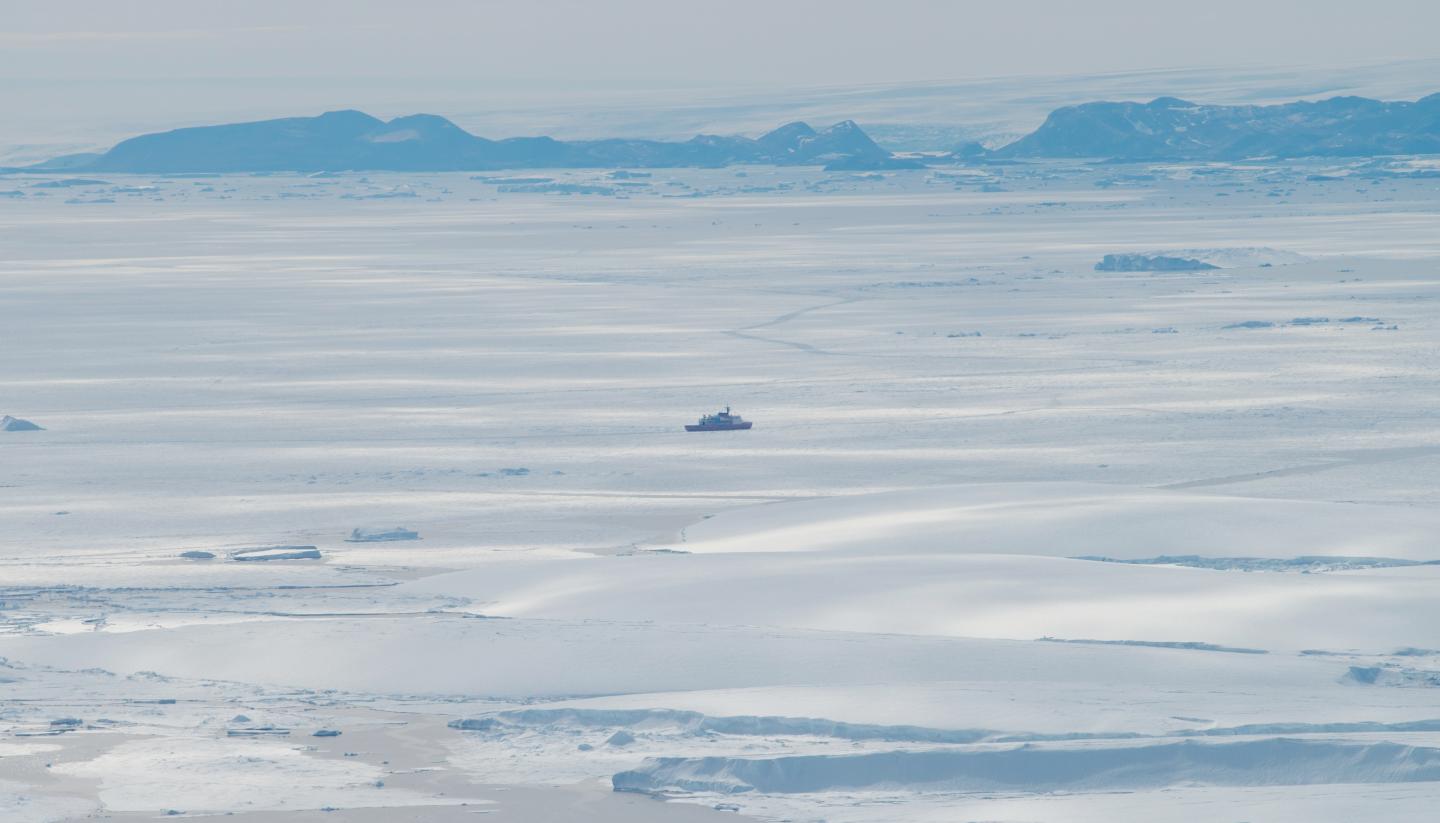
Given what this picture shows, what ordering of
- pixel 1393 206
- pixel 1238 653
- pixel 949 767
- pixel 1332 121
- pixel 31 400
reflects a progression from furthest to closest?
pixel 1332 121, pixel 1393 206, pixel 31 400, pixel 1238 653, pixel 949 767

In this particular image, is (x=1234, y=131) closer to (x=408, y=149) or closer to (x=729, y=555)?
(x=408, y=149)

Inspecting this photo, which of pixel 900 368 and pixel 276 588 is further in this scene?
pixel 900 368

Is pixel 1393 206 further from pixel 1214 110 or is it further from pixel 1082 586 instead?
pixel 1082 586

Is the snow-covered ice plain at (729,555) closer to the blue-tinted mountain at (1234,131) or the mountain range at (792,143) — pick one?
the blue-tinted mountain at (1234,131)

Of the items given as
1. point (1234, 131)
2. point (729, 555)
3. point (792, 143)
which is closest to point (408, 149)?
point (792, 143)

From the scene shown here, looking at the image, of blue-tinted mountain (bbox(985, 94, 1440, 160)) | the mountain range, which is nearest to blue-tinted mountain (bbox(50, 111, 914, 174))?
the mountain range

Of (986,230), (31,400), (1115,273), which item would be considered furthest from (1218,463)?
(986,230)

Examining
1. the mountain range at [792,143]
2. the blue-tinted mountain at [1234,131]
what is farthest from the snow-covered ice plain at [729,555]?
the mountain range at [792,143]

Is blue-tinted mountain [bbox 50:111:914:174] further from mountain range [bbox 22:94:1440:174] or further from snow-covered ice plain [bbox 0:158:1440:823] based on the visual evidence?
snow-covered ice plain [bbox 0:158:1440:823]
